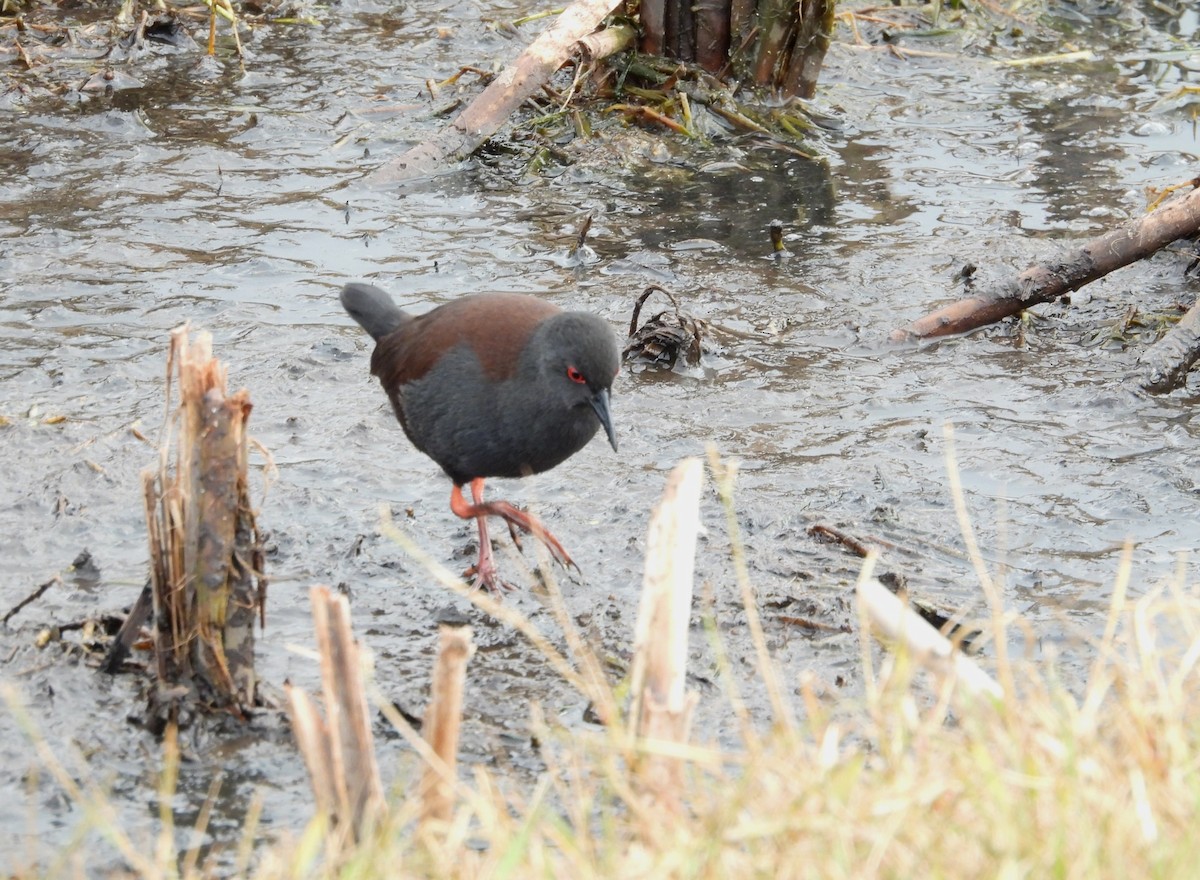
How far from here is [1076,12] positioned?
35.6 feet

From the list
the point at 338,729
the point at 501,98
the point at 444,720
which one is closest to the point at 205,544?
the point at 338,729

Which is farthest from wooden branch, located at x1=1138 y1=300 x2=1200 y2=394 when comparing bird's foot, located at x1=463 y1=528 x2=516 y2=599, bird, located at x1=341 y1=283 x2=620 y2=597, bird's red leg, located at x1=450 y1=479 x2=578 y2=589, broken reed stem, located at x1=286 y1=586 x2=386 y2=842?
broken reed stem, located at x1=286 y1=586 x2=386 y2=842

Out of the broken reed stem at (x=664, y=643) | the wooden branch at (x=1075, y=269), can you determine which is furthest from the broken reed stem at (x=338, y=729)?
the wooden branch at (x=1075, y=269)

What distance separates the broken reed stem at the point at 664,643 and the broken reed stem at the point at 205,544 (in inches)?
43.2

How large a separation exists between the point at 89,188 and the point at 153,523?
4594 millimetres

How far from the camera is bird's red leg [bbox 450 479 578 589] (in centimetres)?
477

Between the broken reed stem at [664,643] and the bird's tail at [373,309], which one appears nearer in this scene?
the broken reed stem at [664,643]

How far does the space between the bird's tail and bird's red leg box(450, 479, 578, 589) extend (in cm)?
70

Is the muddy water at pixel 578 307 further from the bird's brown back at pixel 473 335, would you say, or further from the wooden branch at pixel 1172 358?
the bird's brown back at pixel 473 335

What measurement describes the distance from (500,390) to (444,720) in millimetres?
1985

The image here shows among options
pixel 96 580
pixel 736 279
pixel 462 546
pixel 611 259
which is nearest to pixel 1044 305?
pixel 736 279

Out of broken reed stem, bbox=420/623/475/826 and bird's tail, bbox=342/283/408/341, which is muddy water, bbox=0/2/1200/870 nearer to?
bird's tail, bbox=342/283/408/341

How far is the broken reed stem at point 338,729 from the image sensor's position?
2854 mm

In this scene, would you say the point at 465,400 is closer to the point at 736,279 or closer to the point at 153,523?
the point at 153,523
